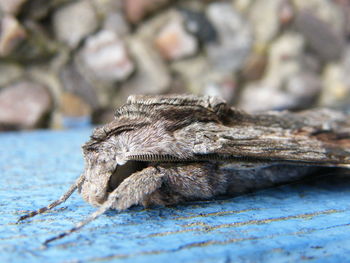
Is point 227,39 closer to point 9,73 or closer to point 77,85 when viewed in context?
point 77,85

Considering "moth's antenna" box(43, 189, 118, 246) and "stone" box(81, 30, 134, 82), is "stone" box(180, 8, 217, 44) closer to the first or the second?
"stone" box(81, 30, 134, 82)

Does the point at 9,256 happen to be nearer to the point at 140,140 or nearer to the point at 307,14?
the point at 140,140

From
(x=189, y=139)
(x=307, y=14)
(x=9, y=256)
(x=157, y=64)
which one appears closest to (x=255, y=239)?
(x=189, y=139)

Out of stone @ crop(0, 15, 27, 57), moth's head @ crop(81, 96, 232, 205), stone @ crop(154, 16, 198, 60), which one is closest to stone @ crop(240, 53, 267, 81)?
stone @ crop(154, 16, 198, 60)

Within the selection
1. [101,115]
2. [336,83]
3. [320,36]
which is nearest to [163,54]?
[101,115]

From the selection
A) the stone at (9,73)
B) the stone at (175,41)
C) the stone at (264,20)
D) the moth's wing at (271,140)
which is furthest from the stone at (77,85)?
the moth's wing at (271,140)

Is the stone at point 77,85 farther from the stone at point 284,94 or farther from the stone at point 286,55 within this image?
the stone at point 286,55

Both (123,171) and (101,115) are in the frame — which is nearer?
(123,171)
